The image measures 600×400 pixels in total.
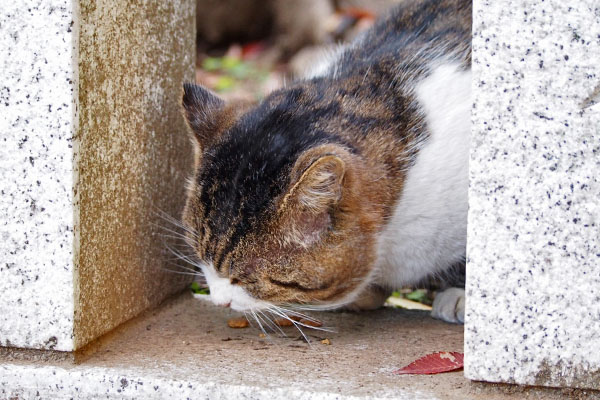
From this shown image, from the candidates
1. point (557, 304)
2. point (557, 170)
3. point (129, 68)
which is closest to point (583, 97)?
point (557, 170)

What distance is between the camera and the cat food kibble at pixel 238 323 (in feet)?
7.49

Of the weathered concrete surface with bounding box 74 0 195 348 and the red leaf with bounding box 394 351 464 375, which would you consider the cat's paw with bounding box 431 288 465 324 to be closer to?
the red leaf with bounding box 394 351 464 375

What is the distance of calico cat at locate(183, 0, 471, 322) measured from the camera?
193cm

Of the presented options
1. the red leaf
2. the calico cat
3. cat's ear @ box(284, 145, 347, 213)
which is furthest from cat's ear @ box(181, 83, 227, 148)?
the red leaf

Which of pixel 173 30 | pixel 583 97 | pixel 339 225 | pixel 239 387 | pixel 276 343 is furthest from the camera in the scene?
pixel 173 30

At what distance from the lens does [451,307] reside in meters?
2.37

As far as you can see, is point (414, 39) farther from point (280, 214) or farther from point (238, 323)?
point (238, 323)

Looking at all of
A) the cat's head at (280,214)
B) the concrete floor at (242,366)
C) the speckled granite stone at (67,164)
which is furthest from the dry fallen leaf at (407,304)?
the speckled granite stone at (67,164)

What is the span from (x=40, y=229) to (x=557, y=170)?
1.21 metres

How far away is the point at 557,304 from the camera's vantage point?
1545 millimetres

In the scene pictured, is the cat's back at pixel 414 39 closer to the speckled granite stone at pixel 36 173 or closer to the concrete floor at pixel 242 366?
the concrete floor at pixel 242 366

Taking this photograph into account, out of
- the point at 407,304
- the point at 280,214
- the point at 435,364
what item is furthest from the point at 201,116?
the point at 407,304

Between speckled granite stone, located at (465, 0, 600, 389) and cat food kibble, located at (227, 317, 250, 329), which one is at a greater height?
speckled granite stone, located at (465, 0, 600, 389)

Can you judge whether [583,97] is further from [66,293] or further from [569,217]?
[66,293]
